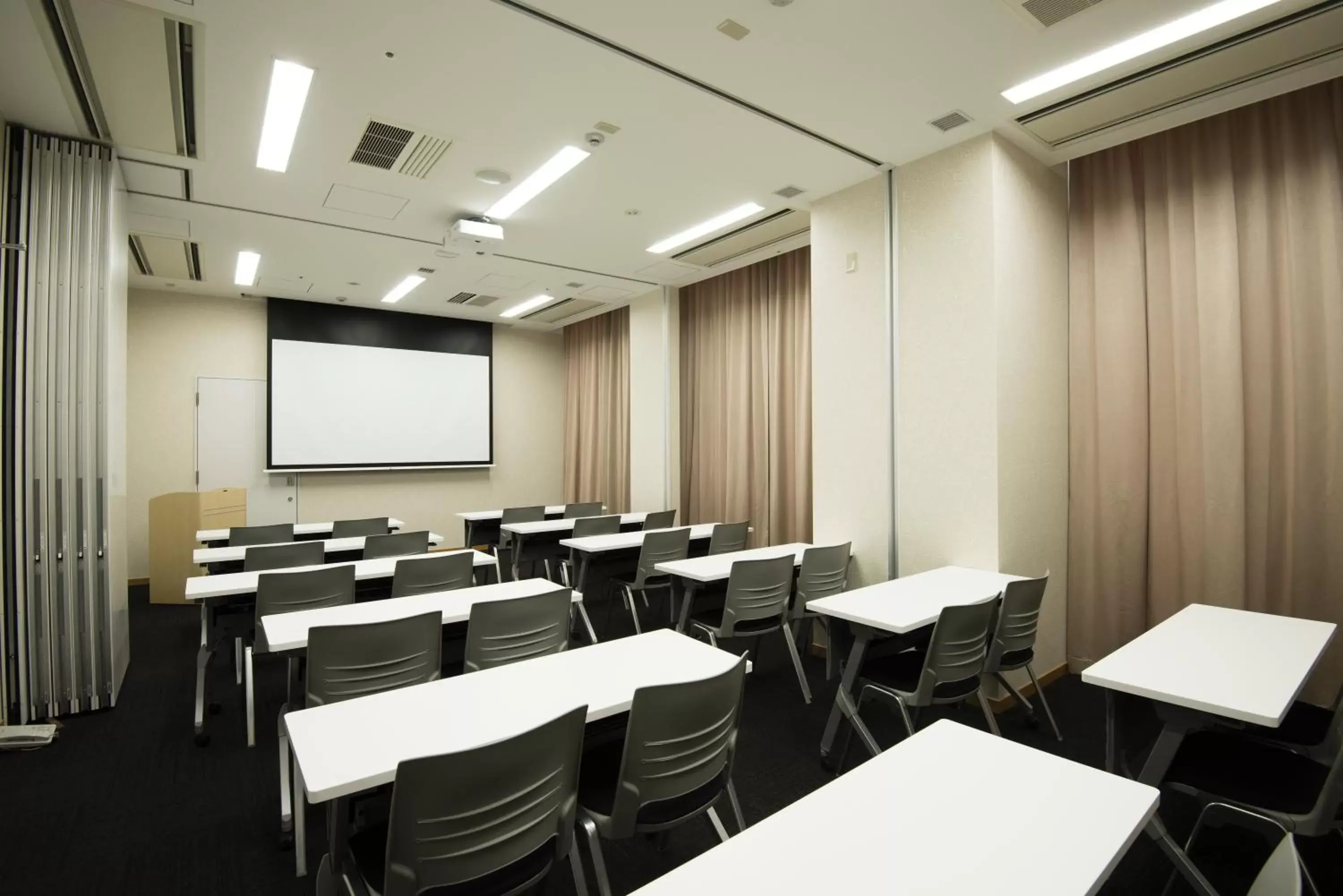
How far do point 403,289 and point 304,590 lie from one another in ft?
15.5

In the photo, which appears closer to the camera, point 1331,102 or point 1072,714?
point 1331,102

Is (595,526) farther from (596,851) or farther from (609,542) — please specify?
(596,851)

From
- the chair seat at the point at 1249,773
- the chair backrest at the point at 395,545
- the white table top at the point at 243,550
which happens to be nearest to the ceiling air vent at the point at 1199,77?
the chair seat at the point at 1249,773

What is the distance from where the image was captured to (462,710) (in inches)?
66.9

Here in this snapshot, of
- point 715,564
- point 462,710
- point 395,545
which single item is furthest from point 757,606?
point 395,545

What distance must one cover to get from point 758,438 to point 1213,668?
13.9ft

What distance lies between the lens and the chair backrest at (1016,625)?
110 inches

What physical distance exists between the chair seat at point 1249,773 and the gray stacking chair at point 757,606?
71.2 inches

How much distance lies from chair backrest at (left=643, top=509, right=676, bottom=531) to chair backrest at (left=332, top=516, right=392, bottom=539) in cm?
225

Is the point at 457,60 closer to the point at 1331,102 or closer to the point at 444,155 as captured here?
the point at 444,155

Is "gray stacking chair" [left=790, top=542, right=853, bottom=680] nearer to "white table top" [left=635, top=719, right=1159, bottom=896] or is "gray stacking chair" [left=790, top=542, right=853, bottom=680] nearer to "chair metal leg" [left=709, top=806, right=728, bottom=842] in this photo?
"chair metal leg" [left=709, top=806, right=728, bottom=842]

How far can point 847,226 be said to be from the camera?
426cm

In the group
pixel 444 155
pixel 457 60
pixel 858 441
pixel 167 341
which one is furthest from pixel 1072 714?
pixel 167 341

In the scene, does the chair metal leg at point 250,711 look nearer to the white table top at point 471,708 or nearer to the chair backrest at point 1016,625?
the white table top at point 471,708
